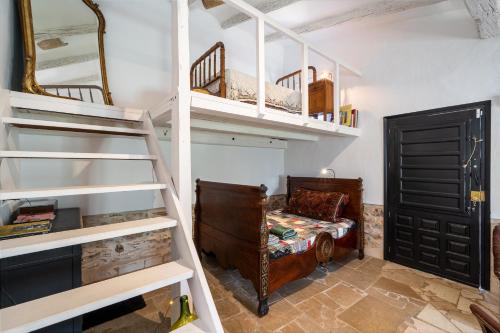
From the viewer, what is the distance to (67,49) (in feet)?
7.16

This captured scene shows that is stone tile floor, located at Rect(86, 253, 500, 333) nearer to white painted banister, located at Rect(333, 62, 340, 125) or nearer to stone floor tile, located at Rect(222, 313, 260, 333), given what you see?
stone floor tile, located at Rect(222, 313, 260, 333)

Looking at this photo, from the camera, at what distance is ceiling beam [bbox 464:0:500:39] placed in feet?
5.71

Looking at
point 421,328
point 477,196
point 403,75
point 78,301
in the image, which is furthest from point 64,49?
point 477,196

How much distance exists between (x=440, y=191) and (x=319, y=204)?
1.40 meters

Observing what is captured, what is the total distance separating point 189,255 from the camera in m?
1.18

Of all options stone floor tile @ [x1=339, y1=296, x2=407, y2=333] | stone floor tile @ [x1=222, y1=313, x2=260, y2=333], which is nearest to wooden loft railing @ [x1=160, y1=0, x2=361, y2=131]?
stone floor tile @ [x1=222, y1=313, x2=260, y2=333]

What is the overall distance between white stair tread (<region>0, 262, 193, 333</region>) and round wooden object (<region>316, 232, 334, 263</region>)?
1.72 metres

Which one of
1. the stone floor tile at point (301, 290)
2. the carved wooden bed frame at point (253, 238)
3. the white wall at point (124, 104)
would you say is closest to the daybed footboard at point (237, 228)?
the carved wooden bed frame at point (253, 238)

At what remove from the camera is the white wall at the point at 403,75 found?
2342mm

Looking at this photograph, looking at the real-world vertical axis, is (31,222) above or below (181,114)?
below

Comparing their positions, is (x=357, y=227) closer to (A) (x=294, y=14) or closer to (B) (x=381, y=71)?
(B) (x=381, y=71)

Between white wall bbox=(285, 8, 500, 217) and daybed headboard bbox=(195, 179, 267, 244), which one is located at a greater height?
white wall bbox=(285, 8, 500, 217)

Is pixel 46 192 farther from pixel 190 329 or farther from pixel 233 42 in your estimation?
pixel 233 42

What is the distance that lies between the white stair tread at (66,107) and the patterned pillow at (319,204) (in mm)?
2467
